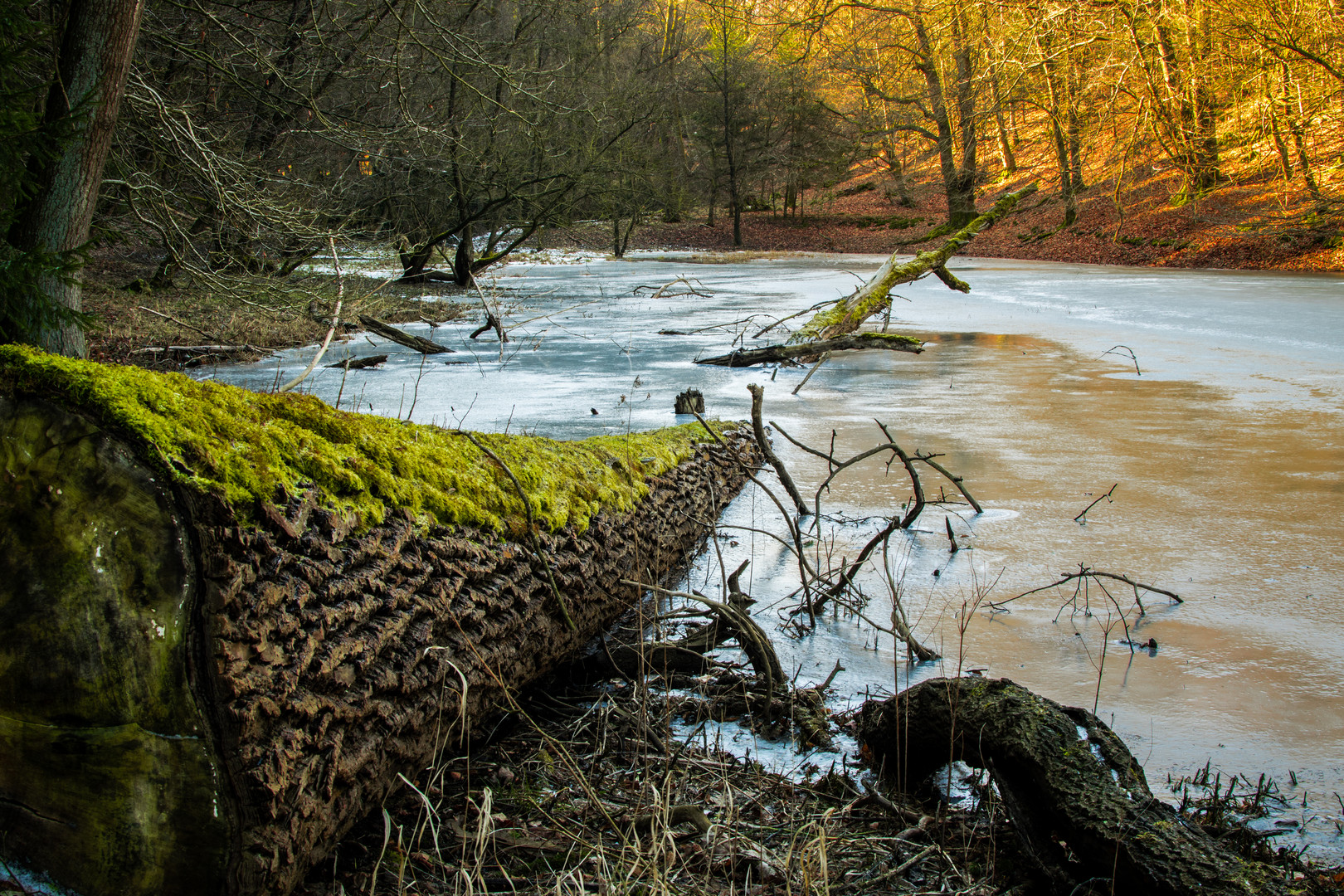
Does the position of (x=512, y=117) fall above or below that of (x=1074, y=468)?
above

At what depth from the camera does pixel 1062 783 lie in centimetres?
208

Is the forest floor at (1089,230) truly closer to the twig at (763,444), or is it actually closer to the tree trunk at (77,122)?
the twig at (763,444)

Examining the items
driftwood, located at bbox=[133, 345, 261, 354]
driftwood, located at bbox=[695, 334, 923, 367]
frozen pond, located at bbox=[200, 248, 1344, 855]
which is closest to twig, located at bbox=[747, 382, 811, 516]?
frozen pond, located at bbox=[200, 248, 1344, 855]

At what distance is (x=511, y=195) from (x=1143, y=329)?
34.6 feet

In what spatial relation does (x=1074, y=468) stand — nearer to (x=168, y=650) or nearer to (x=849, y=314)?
(x=849, y=314)

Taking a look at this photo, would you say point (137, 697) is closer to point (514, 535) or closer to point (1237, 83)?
point (514, 535)

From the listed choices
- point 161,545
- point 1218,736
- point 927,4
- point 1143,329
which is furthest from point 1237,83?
point 161,545

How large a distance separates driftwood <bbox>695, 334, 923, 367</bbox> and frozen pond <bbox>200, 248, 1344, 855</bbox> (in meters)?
0.19

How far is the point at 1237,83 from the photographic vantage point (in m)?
19.6

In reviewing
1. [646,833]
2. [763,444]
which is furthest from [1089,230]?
[646,833]

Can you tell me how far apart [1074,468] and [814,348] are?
3312mm

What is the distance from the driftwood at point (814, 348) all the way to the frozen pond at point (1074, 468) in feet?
0.61

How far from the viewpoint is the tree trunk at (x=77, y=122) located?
5934 mm

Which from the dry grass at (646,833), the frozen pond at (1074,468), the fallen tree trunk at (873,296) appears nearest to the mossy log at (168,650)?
the dry grass at (646,833)
